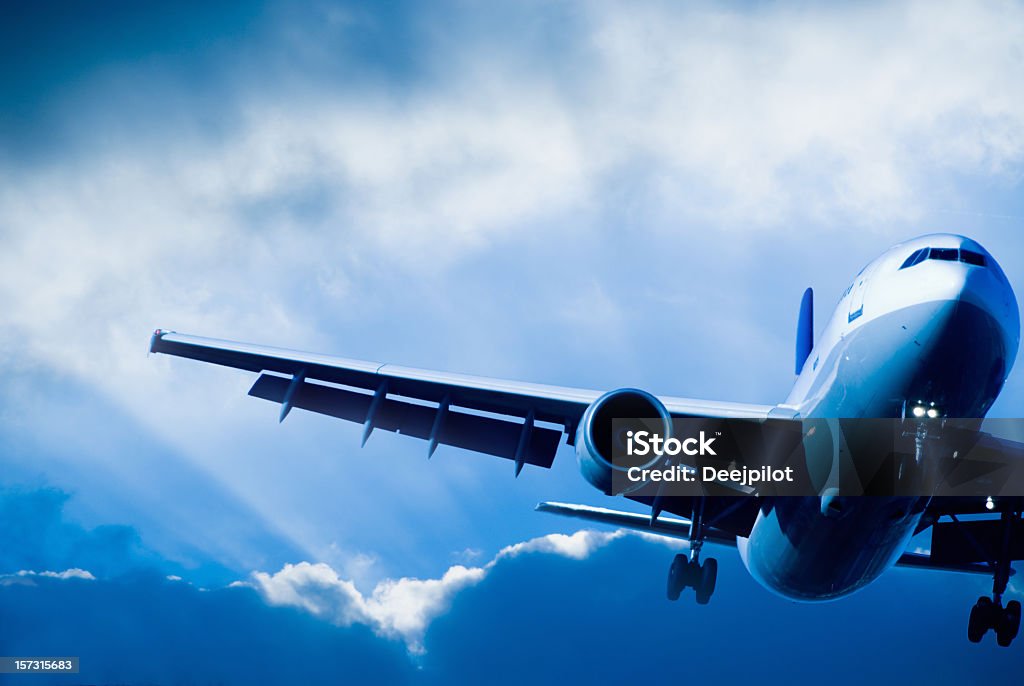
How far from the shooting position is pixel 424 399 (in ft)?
47.2

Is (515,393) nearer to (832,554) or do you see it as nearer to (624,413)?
(624,413)

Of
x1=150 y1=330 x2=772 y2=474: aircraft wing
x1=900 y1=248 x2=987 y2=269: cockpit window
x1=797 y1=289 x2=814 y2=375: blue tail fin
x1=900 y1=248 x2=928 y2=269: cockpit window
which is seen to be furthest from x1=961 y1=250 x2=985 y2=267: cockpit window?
x1=797 y1=289 x2=814 y2=375: blue tail fin

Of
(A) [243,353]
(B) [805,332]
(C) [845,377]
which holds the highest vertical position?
(B) [805,332]

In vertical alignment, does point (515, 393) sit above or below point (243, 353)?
below

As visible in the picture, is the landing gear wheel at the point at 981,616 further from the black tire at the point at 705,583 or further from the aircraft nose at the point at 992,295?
the aircraft nose at the point at 992,295

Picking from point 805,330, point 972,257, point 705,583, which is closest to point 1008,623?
point 705,583

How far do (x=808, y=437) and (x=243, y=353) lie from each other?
918 cm

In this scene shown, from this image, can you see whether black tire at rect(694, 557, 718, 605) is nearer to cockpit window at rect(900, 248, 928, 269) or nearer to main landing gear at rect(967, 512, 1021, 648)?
main landing gear at rect(967, 512, 1021, 648)

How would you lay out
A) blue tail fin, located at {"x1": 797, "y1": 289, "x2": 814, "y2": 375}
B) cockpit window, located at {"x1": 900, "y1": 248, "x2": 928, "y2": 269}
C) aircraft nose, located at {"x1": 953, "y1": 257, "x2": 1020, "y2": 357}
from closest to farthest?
1. aircraft nose, located at {"x1": 953, "y1": 257, "x2": 1020, "y2": 357}
2. cockpit window, located at {"x1": 900, "y1": 248, "x2": 928, "y2": 269}
3. blue tail fin, located at {"x1": 797, "y1": 289, "x2": 814, "y2": 375}

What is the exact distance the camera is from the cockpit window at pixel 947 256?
29.9 feet

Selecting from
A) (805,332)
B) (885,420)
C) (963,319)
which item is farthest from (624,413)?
(805,332)

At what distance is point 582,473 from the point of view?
10.8m

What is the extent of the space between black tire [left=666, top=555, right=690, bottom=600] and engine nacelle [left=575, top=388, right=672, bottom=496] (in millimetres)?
5670

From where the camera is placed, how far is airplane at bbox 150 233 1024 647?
9016 mm
